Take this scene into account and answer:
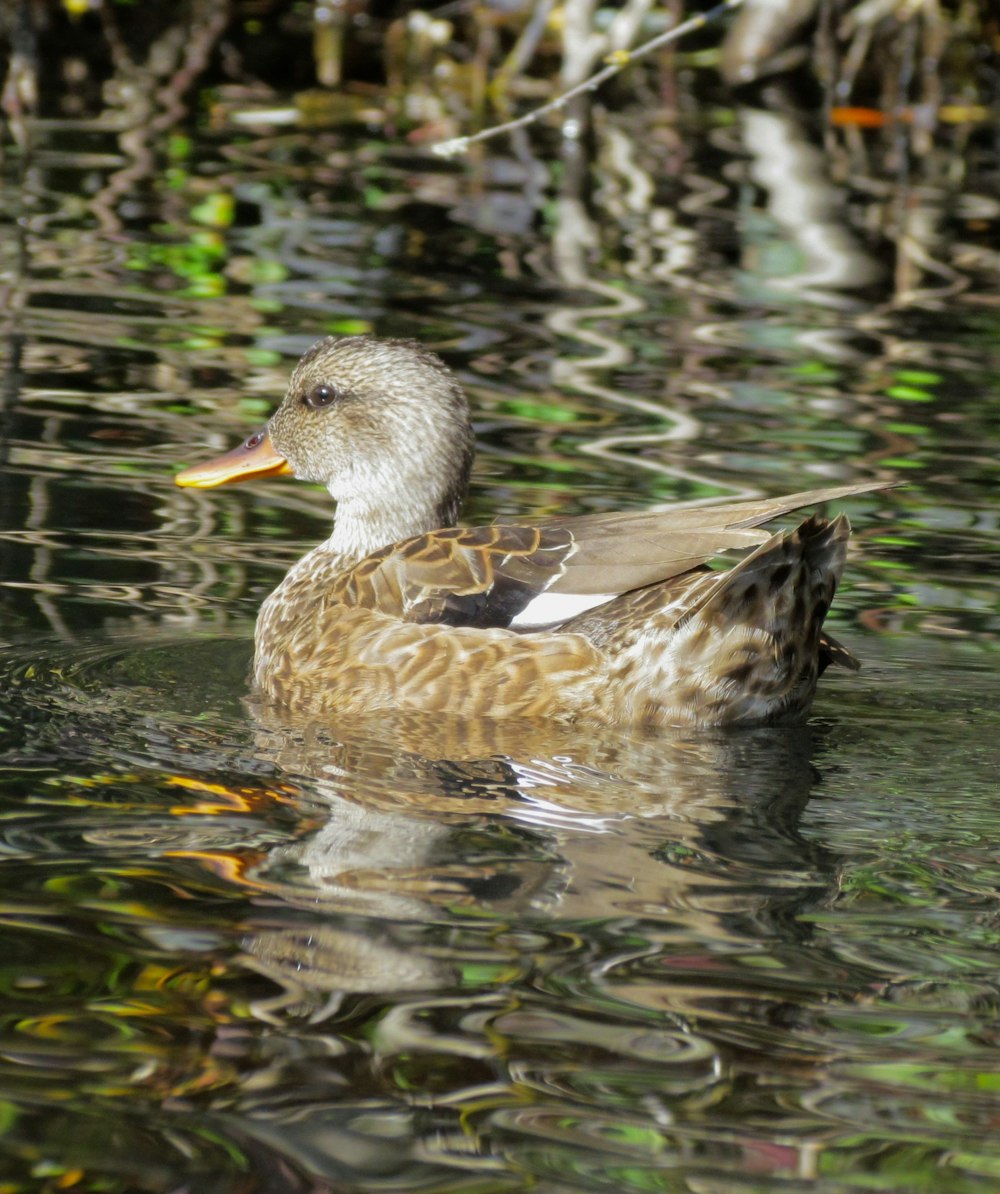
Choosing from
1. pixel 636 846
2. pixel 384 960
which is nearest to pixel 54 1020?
pixel 384 960

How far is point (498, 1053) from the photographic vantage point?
346cm

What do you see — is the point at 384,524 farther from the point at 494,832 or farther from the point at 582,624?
the point at 494,832

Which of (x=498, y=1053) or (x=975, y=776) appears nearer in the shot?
(x=498, y=1053)

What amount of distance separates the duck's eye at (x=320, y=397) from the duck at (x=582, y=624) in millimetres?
818

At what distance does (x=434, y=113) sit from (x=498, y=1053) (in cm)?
1606

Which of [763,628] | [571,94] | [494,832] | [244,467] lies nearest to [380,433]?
[244,467]

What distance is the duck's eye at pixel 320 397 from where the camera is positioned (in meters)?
6.65

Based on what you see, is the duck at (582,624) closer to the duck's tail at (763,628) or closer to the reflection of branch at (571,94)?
the duck's tail at (763,628)

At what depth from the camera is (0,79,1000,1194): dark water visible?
3260 millimetres

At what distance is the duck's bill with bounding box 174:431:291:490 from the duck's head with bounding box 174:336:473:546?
0.02m

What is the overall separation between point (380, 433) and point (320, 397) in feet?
0.94

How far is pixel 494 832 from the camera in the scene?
4.60 m

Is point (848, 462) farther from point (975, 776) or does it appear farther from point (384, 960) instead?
point (384, 960)

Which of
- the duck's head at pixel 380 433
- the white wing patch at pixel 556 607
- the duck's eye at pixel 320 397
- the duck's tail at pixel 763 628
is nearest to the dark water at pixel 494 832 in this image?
the duck's tail at pixel 763 628
